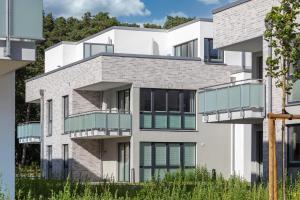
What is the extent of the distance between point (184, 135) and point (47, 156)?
12541 mm

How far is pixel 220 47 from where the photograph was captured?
29.8m

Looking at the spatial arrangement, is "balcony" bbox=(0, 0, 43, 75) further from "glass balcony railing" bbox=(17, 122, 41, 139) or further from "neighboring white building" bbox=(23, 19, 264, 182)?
"glass balcony railing" bbox=(17, 122, 41, 139)

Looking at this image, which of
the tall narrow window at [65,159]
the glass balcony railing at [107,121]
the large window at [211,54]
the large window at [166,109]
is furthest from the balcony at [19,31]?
the tall narrow window at [65,159]

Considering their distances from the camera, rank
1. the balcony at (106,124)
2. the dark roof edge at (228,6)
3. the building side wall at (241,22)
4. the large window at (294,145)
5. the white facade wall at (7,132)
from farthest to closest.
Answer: the balcony at (106,124) < the dark roof edge at (228,6) < the building side wall at (241,22) < the large window at (294,145) < the white facade wall at (7,132)

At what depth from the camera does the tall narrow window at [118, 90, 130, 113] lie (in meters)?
39.7

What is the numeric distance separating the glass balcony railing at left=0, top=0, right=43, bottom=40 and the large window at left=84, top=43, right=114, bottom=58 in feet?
102

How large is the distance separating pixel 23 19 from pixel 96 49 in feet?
108

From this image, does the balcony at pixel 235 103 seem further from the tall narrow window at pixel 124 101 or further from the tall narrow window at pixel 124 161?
the tall narrow window at pixel 124 161

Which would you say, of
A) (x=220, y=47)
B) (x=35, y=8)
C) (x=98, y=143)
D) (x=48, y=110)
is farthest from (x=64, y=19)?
(x=35, y=8)

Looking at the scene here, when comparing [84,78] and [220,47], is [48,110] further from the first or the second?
[220,47]

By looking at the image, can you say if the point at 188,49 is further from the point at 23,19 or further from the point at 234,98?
the point at 23,19

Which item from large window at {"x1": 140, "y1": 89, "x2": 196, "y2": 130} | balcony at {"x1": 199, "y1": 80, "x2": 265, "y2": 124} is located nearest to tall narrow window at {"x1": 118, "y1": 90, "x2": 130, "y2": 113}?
large window at {"x1": 140, "y1": 89, "x2": 196, "y2": 130}

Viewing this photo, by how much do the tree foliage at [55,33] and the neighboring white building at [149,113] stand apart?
65.9 feet

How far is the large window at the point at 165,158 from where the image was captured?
38250 mm
